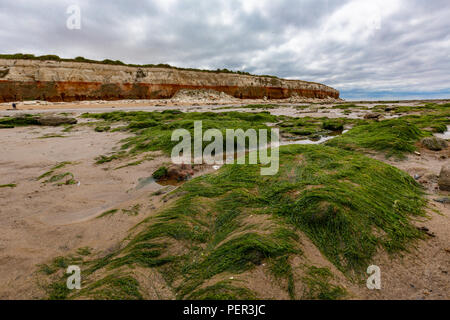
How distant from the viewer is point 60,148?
20.2ft

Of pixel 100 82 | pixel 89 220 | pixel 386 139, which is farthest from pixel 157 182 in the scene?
pixel 100 82

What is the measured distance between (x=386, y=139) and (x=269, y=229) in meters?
5.15

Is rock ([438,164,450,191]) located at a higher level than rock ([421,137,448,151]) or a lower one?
lower

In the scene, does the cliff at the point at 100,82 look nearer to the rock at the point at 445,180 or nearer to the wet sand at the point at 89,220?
the wet sand at the point at 89,220

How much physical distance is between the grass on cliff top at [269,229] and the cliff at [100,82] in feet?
111

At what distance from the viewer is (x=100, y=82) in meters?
30.0

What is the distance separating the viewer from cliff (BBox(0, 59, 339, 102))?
85.6 feet

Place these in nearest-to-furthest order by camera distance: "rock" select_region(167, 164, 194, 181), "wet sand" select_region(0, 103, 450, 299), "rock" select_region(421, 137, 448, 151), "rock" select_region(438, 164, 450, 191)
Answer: "wet sand" select_region(0, 103, 450, 299) → "rock" select_region(438, 164, 450, 191) → "rock" select_region(167, 164, 194, 181) → "rock" select_region(421, 137, 448, 151)

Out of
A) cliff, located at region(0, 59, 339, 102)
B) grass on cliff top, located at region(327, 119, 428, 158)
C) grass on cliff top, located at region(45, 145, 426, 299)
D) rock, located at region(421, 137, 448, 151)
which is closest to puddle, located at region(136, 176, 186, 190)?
grass on cliff top, located at region(45, 145, 426, 299)

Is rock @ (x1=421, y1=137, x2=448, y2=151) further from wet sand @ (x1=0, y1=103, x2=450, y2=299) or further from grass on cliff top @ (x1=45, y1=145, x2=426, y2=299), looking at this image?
grass on cliff top @ (x1=45, y1=145, x2=426, y2=299)

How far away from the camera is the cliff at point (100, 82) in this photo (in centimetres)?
2609

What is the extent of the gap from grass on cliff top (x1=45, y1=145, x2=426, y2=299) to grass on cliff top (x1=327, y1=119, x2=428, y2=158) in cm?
223
